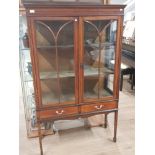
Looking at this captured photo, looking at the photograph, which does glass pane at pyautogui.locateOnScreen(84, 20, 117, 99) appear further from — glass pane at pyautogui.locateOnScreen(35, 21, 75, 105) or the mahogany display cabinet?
glass pane at pyautogui.locateOnScreen(35, 21, 75, 105)

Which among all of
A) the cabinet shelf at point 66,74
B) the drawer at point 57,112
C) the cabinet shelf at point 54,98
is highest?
the cabinet shelf at point 66,74

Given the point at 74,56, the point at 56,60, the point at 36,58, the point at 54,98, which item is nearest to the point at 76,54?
the point at 74,56

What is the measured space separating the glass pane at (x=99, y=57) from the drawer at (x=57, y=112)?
0.20 m

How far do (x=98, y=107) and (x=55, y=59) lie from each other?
0.69m

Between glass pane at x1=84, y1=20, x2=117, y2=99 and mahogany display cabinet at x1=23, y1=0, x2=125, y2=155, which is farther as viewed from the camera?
glass pane at x1=84, y1=20, x2=117, y2=99

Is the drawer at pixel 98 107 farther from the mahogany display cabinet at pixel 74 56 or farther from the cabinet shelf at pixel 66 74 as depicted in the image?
the cabinet shelf at pixel 66 74

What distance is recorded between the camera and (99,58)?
1.99 m

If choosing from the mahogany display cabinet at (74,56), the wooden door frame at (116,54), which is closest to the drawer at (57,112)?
the mahogany display cabinet at (74,56)

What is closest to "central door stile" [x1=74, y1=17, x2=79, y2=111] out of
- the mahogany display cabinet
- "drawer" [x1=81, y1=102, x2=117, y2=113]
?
the mahogany display cabinet

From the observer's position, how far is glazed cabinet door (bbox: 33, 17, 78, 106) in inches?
68.0

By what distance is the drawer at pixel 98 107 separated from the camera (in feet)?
6.59

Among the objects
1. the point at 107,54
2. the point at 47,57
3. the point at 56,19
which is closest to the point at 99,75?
the point at 107,54
